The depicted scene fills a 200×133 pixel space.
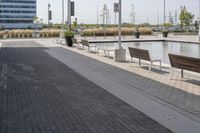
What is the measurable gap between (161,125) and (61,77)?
6578 millimetres

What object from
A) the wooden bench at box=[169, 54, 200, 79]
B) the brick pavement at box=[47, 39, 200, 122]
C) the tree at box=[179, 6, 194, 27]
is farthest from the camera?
the tree at box=[179, 6, 194, 27]

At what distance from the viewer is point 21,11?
15612cm

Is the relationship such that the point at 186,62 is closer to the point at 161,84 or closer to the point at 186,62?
the point at 186,62

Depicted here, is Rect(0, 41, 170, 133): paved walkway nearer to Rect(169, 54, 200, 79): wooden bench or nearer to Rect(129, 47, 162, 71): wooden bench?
Rect(169, 54, 200, 79): wooden bench

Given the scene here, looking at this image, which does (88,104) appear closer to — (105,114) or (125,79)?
(105,114)

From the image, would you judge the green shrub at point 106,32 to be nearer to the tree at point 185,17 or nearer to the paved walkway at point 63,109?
the tree at point 185,17

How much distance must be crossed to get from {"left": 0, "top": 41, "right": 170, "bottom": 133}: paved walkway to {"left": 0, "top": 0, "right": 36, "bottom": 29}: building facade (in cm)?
14047

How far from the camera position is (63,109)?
809 cm

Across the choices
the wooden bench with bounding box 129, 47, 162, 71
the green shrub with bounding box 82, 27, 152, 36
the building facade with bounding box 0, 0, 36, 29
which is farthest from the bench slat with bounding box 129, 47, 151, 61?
the building facade with bounding box 0, 0, 36, 29

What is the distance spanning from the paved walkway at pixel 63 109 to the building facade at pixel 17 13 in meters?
140

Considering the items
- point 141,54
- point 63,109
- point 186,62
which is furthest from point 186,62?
point 63,109

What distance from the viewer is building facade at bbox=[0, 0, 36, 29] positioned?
150 meters

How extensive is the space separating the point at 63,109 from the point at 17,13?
501ft

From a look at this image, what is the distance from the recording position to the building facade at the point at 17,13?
150250 millimetres
